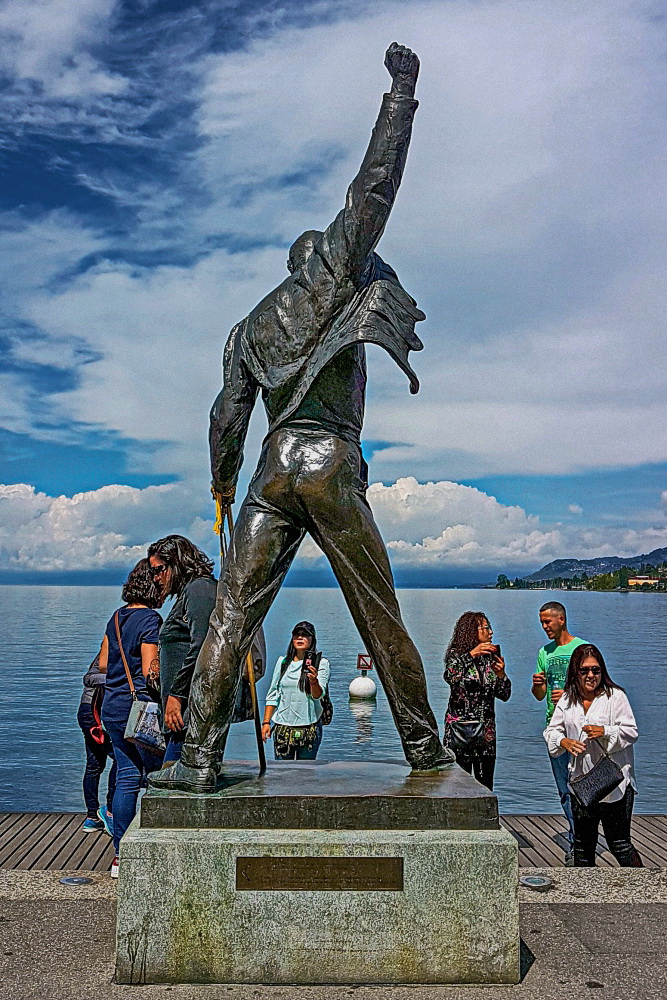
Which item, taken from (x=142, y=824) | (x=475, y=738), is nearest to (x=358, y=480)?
(x=142, y=824)

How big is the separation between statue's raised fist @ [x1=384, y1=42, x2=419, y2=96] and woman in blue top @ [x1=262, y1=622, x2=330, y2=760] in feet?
14.7

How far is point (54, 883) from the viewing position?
5633 mm

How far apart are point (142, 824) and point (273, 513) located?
4.97ft

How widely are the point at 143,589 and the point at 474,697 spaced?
2615 mm

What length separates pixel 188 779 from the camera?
4.90 m

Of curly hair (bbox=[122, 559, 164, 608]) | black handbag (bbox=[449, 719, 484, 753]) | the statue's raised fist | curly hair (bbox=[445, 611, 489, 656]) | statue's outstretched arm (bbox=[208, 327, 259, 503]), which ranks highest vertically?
the statue's raised fist

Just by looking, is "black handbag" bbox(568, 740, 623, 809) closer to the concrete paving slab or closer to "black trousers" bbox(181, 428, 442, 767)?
the concrete paving slab

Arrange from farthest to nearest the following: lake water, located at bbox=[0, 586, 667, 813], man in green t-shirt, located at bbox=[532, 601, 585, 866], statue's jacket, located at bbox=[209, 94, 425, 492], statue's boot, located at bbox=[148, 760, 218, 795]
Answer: lake water, located at bbox=[0, 586, 667, 813] → man in green t-shirt, located at bbox=[532, 601, 585, 866] → statue's jacket, located at bbox=[209, 94, 425, 492] → statue's boot, located at bbox=[148, 760, 218, 795]

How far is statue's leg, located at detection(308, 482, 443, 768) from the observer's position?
5086mm

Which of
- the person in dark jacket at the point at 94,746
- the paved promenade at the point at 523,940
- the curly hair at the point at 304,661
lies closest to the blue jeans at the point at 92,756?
the person in dark jacket at the point at 94,746

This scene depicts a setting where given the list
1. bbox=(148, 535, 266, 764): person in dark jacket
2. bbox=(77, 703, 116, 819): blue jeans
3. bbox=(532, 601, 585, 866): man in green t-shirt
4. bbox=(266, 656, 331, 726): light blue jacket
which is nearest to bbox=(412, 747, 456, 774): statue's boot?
bbox=(148, 535, 266, 764): person in dark jacket

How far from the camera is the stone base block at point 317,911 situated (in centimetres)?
454

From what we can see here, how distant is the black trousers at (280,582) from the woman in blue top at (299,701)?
3057 mm

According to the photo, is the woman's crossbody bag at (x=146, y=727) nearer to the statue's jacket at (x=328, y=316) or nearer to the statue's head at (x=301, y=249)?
the statue's jacket at (x=328, y=316)
